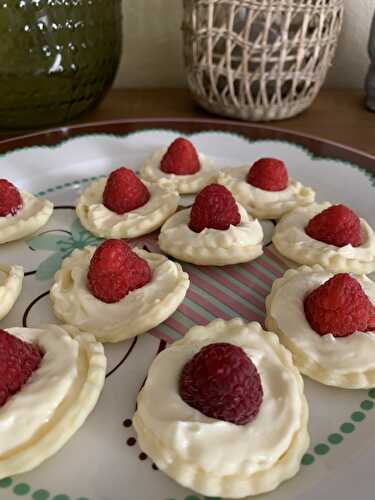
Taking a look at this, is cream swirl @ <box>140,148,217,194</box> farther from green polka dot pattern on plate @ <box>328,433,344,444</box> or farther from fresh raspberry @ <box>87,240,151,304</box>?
green polka dot pattern on plate @ <box>328,433,344,444</box>

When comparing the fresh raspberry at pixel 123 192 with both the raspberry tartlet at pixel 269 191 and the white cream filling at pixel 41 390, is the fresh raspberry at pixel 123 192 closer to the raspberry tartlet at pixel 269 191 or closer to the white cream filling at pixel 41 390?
the raspberry tartlet at pixel 269 191

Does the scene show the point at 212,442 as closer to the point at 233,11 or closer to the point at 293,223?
the point at 293,223

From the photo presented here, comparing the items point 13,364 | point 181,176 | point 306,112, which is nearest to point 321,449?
point 13,364

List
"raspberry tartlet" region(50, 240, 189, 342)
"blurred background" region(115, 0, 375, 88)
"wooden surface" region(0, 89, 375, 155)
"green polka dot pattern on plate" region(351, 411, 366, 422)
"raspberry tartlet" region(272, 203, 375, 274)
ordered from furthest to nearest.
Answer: "blurred background" region(115, 0, 375, 88) < "wooden surface" region(0, 89, 375, 155) < "raspberry tartlet" region(272, 203, 375, 274) < "raspberry tartlet" region(50, 240, 189, 342) < "green polka dot pattern on plate" region(351, 411, 366, 422)

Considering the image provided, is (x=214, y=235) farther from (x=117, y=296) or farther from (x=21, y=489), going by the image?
(x=21, y=489)

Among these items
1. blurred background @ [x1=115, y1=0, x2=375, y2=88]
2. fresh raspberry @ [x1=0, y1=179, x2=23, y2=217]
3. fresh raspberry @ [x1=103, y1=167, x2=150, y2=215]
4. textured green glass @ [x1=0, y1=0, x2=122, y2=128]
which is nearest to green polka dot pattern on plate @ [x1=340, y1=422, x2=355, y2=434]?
fresh raspberry @ [x1=103, y1=167, x2=150, y2=215]

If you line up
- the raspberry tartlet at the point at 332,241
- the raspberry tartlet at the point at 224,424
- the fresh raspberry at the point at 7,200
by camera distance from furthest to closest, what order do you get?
the fresh raspberry at the point at 7,200 < the raspberry tartlet at the point at 332,241 < the raspberry tartlet at the point at 224,424

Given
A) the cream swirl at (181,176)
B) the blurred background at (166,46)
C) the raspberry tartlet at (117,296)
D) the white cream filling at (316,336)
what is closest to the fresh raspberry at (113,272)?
the raspberry tartlet at (117,296)
